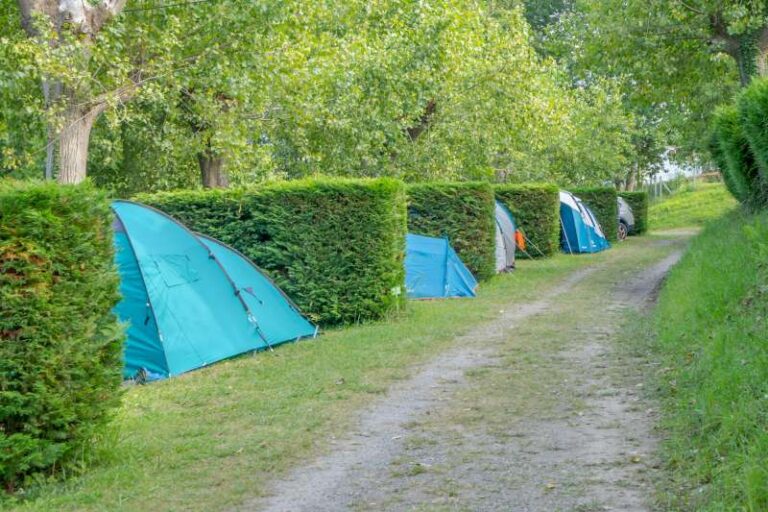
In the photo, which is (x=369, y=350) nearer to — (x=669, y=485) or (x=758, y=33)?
(x=669, y=485)

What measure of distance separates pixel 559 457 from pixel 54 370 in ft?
10.9

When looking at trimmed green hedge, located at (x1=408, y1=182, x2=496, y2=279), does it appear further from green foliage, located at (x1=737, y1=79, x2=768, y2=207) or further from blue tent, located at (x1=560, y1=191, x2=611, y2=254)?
blue tent, located at (x1=560, y1=191, x2=611, y2=254)

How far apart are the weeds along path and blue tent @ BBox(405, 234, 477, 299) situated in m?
4.62

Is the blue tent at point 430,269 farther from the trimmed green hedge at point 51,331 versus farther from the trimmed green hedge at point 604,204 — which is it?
the trimmed green hedge at point 604,204

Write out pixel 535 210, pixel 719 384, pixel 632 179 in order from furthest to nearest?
pixel 632 179, pixel 535 210, pixel 719 384

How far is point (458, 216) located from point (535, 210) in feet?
24.3

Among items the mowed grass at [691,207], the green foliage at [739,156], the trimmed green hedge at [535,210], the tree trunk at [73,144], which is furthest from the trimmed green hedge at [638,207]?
the tree trunk at [73,144]

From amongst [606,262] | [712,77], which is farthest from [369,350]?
[712,77]

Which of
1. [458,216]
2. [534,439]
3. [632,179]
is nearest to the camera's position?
[534,439]

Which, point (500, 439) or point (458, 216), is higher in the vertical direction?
point (458, 216)

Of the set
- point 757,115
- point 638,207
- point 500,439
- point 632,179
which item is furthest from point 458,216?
point 632,179

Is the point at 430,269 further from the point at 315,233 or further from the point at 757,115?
the point at 757,115

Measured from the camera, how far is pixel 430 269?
16156mm

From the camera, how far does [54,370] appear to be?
6059mm
